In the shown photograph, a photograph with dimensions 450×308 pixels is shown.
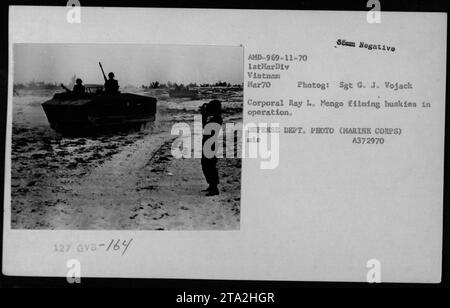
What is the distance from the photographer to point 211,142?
158 centimetres

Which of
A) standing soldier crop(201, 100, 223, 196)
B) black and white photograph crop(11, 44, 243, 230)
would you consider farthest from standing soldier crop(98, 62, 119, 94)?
standing soldier crop(201, 100, 223, 196)

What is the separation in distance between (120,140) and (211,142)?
229 mm

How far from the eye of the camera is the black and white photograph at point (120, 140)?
1.57 metres

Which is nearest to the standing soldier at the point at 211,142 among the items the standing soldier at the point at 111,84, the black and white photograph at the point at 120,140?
the black and white photograph at the point at 120,140

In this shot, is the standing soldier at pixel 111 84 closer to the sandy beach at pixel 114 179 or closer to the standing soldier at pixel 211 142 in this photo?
the sandy beach at pixel 114 179

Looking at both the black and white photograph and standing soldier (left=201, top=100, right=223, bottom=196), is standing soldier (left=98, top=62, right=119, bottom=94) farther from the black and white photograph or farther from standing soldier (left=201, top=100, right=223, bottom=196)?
standing soldier (left=201, top=100, right=223, bottom=196)

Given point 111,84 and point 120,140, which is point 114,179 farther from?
point 111,84

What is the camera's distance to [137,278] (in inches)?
62.1

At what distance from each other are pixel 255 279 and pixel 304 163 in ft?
1.04

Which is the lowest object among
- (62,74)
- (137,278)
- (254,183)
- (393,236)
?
(137,278)

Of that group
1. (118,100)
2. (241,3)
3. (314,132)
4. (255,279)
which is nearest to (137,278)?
(255,279)

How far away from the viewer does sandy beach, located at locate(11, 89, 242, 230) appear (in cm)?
157

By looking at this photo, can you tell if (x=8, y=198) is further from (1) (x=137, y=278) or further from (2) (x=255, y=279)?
(2) (x=255, y=279)

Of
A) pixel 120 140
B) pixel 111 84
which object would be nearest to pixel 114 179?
pixel 120 140
